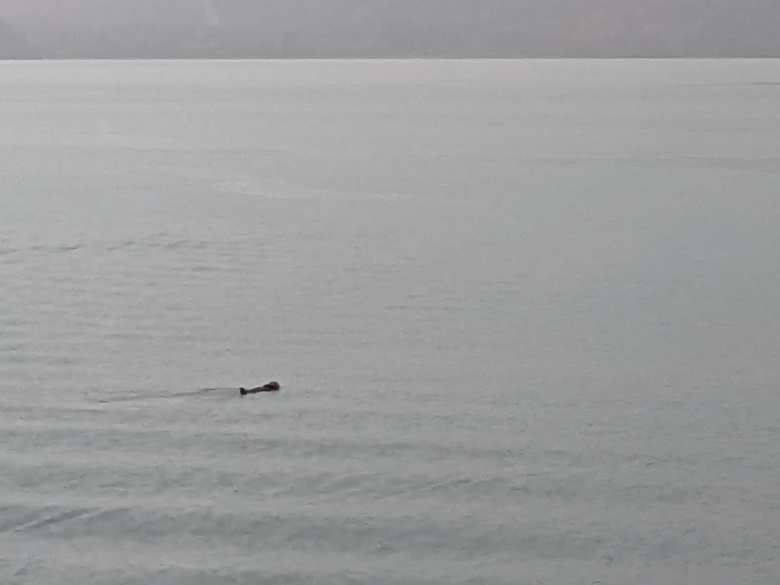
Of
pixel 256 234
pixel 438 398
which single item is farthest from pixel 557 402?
pixel 256 234

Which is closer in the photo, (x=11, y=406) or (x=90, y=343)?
(x=11, y=406)

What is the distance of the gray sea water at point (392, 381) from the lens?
3.08 metres

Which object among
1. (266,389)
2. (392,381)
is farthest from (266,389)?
(392,381)

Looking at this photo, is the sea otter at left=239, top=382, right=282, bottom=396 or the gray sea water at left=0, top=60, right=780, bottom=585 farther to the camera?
the sea otter at left=239, top=382, right=282, bottom=396

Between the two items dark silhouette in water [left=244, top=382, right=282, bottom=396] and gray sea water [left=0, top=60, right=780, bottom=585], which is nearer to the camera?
gray sea water [left=0, top=60, right=780, bottom=585]

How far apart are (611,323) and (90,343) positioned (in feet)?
6.76

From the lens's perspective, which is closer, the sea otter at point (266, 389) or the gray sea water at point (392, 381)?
the gray sea water at point (392, 381)

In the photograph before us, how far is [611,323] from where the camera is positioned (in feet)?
17.3

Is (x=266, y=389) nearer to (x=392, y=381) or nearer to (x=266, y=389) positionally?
(x=266, y=389)

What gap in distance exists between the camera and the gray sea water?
3.08 metres

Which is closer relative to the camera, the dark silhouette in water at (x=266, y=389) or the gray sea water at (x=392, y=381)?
the gray sea water at (x=392, y=381)

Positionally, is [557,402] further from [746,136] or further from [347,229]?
[746,136]

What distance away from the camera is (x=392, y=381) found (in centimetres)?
448

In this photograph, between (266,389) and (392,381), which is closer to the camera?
(266,389)
